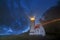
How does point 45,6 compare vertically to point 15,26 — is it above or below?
above

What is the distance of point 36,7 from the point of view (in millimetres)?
2775

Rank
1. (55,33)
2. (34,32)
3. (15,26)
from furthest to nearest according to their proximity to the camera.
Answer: (15,26) < (34,32) < (55,33)

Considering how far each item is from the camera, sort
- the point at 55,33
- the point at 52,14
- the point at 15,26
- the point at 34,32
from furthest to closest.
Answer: the point at 15,26
the point at 52,14
the point at 34,32
the point at 55,33

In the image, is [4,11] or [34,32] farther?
[4,11]

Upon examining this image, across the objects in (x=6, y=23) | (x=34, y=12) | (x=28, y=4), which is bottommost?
(x=6, y=23)

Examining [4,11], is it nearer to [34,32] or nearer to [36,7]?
[36,7]

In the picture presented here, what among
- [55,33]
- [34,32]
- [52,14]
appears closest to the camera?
[55,33]

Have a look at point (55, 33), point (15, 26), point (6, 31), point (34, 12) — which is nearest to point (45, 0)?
point (34, 12)

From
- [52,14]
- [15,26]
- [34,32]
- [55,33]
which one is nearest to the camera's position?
[55,33]

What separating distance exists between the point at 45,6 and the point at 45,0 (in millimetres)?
124

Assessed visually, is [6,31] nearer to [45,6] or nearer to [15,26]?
[15,26]

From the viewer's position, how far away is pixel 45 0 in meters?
2.80

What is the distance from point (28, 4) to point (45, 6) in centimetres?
34

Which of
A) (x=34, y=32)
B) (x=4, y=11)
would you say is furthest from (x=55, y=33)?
(x=4, y=11)
